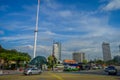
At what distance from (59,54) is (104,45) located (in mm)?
46291

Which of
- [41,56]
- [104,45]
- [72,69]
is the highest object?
[104,45]

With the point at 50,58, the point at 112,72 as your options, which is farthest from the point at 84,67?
the point at 112,72

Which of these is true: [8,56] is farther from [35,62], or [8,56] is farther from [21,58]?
[35,62]

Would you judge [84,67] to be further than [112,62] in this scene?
No

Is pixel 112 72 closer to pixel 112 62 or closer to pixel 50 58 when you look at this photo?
pixel 50 58

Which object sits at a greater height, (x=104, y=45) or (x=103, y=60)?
(x=104, y=45)

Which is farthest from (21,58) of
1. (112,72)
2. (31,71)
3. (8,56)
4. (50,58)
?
(112,72)

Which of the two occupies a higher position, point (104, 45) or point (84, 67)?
point (104, 45)

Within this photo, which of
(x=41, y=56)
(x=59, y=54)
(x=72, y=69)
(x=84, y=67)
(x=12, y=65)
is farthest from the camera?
(x=59, y=54)

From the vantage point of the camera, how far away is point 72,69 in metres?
74.8

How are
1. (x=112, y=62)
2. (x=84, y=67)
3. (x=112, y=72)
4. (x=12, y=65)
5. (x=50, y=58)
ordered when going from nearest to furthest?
(x=112, y=72)
(x=12, y=65)
(x=84, y=67)
(x=50, y=58)
(x=112, y=62)

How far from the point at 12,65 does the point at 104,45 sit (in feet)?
349

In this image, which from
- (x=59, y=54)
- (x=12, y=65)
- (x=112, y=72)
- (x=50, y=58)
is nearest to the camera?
(x=112, y=72)

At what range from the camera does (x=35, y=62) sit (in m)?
77.1
